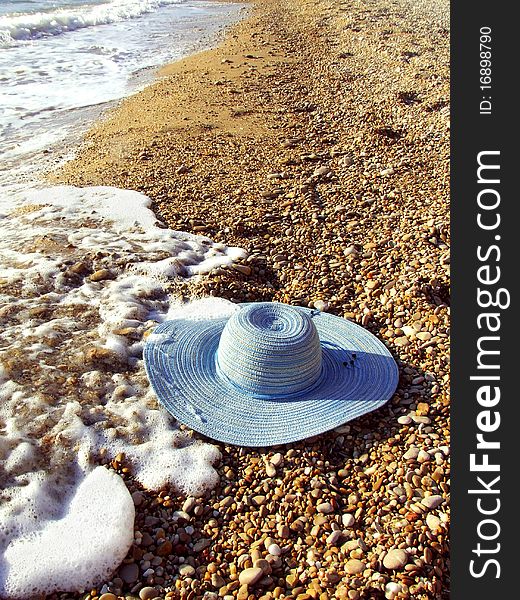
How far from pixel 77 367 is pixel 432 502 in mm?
2140

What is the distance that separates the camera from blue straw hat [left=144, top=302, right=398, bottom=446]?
315 centimetres

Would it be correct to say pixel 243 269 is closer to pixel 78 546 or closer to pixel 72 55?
pixel 78 546

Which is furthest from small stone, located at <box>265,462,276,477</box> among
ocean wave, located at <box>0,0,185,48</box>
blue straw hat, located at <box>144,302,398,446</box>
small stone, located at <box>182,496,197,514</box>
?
ocean wave, located at <box>0,0,185,48</box>

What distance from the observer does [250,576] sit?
96.7 inches

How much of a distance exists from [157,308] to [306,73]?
652 cm

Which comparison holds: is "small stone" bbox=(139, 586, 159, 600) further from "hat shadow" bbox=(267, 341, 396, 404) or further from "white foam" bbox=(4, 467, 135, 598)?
"hat shadow" bbox=(267, 341, 396, 404)

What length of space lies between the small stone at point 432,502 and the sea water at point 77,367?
3.32 feet

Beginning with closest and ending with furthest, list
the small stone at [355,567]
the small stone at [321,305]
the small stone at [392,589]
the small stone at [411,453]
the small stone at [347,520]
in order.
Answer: the small stone at [392,589]
the small stone at [355,567]
the small stone at [347,520]
the small stone at [411,453]
the small stone at [321,305]

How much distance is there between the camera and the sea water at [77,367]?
8.68 feet

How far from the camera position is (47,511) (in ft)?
9.06

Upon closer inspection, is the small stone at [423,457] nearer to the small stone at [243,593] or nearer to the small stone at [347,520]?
the small stone at [347,520]

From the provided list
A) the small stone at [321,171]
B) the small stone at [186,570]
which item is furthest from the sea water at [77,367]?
the small stone at [321,171]

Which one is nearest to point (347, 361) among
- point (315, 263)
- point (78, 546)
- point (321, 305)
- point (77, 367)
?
point (321, 305)

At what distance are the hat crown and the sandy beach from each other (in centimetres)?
35
